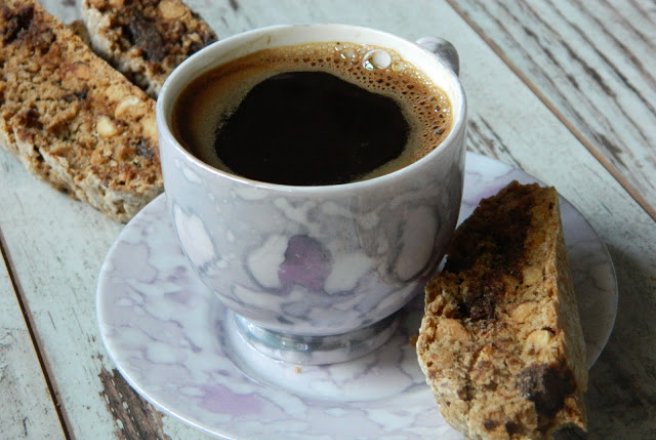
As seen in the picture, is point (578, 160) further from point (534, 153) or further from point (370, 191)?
point (370, 191)

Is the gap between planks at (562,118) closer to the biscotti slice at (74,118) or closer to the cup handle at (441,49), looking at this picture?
the cup handle at (441,49)

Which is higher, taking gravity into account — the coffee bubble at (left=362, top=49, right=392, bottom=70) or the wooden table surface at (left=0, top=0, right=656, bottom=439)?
the coffee bubble at (left=362, top=49, right=392, bottom=70)

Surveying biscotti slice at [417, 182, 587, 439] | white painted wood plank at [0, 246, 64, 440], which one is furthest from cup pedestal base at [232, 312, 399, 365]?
white painted wood plank at [0, 246, 64, 440]

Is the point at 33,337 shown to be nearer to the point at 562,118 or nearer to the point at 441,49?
the point at 441,49

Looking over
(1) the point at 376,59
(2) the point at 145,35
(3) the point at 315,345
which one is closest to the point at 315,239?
(3) the point at 315,345

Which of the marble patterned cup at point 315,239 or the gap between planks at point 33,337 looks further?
the gap between planks at point 33,337

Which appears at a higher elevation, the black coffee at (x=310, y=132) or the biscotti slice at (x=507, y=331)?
the black coffee at (x=310, y=132)

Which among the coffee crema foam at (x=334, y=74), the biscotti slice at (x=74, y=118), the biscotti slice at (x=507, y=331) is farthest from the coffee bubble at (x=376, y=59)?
the biscotti slice at (x=74, y=118)

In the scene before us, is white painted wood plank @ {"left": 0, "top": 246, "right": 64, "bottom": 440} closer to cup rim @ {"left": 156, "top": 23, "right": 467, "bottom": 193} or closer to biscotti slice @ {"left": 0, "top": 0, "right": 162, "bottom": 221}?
biscotti slice @ {"left": 0, "top": 0, "right": 162, "bottom": 221}

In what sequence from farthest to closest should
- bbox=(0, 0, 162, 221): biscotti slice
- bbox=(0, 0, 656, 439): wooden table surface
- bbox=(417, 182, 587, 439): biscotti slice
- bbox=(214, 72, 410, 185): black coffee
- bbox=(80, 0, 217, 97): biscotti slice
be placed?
bbox=(80, 0, 217, 97): biscotti slice
bbox=(0, 0, 162, 221): biscotti slice
bbox=(0, 0, 656, 439): wooden table surface
bbox=(214, 72, 410, 185): black coffee
bbox=(417, 182, 587, 439): biscotti slice
